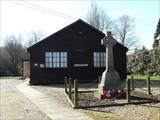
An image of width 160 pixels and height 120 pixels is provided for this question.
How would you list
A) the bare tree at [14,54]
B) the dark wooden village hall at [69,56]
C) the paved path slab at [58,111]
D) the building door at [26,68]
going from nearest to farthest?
the paved path slab at [58,111]
the dark wooden village hall at [69,56]
the building door at [26,68]
the bare tree at [14,54]

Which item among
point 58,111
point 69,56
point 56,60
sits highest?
point 69,56

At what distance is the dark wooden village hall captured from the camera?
37250 mm

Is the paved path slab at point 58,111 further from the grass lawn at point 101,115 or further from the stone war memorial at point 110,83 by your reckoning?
the stone war memorial at point 110,83

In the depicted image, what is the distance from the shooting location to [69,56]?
123ft

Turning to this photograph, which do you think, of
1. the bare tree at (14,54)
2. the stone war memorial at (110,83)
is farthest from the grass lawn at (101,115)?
the bare tree at (14,54)

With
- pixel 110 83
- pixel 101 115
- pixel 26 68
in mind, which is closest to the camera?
pixel 101 115

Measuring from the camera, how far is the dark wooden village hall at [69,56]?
122 ft

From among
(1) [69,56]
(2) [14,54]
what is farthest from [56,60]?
(2) [14,54]

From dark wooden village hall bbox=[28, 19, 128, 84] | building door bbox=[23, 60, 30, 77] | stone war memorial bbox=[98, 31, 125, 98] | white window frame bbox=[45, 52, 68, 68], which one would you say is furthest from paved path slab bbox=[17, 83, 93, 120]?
building door bbox=[23, 60, 30, 77]

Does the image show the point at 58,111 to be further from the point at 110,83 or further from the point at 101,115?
the point at 110,83

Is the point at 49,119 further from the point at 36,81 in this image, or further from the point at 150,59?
the point at 150,59

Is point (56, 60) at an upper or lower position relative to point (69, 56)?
lower

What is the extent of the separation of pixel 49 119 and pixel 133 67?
3699 cm

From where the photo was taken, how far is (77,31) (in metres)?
38.0
